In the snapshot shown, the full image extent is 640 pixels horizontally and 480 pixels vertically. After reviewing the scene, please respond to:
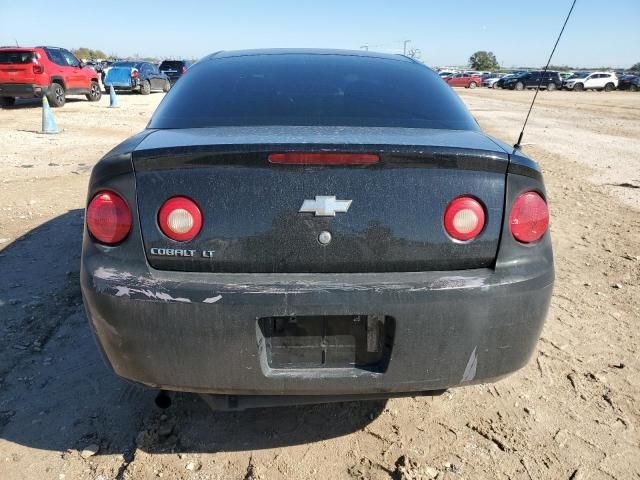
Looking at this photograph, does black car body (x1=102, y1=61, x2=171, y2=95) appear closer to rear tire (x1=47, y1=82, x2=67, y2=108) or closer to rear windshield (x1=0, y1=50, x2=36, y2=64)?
rear tire (x1=47, y1=82, x2=67, y2=108)

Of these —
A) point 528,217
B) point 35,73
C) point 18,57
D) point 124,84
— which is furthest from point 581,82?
point 528,217

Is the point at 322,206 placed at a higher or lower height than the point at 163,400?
higher

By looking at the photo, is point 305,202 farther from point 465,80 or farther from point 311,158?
point 465,80

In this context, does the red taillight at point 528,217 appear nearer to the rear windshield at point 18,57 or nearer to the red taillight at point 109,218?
the red taillight at point 109,218

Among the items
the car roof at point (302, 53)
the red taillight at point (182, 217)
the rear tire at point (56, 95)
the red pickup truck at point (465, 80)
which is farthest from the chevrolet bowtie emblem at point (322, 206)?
the red pickup truck at point (465, 80)

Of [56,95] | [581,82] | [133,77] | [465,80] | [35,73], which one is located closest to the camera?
[35,73]

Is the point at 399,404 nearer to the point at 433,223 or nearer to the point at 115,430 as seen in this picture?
the point at 433,223

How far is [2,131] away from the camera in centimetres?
1167

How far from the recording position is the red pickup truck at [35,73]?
15398mm

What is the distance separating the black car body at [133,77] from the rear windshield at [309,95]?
898 inches

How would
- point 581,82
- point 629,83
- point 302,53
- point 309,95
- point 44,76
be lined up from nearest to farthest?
point 309,95 → point 302,53 → point 44,76 → point 581,82 → point 629,83

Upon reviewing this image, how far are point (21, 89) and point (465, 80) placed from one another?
4320cm

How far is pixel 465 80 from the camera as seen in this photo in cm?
4991

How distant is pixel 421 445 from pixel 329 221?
1.19m
